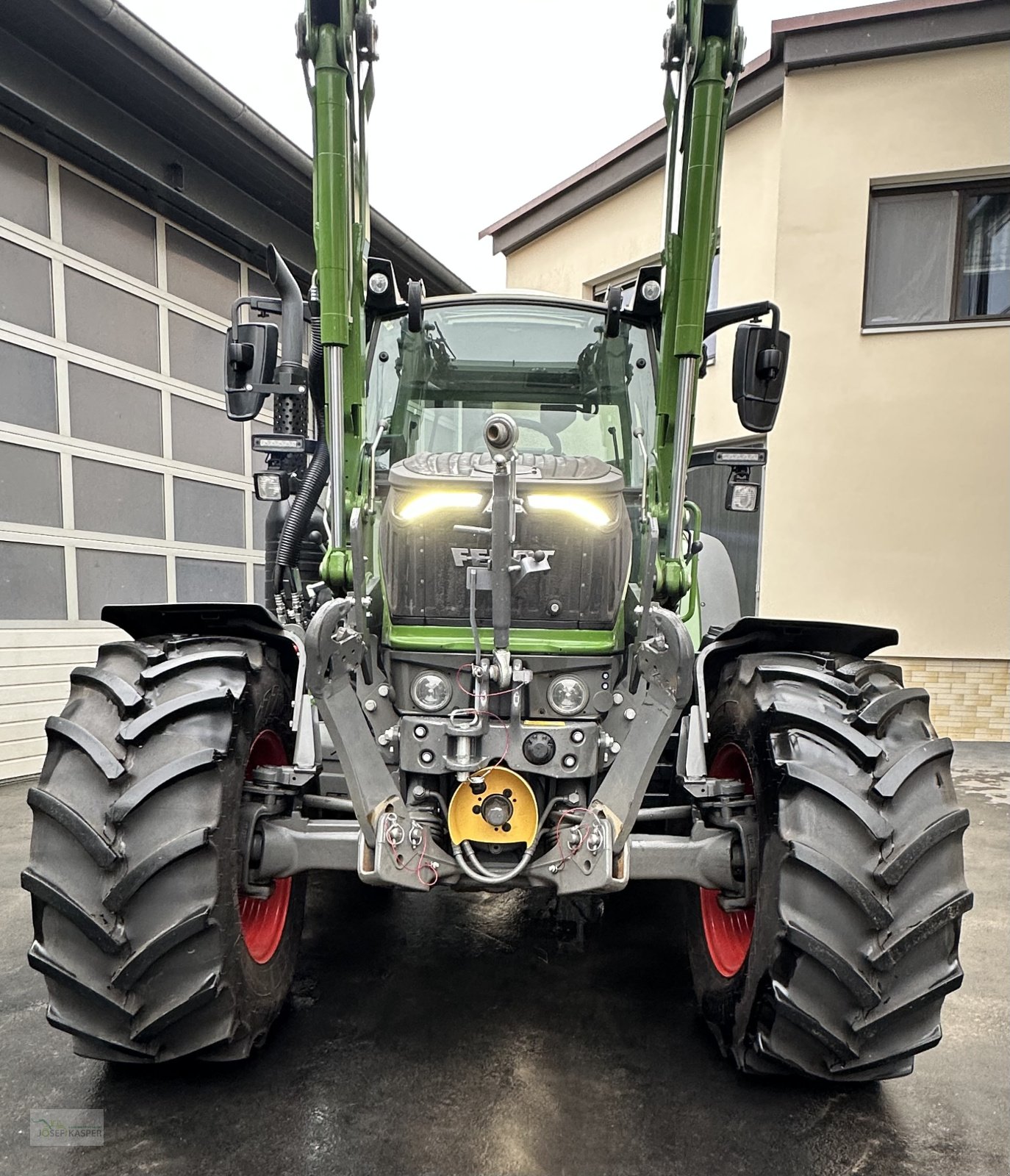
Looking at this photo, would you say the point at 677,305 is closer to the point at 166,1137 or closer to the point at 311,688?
the point at 311,688

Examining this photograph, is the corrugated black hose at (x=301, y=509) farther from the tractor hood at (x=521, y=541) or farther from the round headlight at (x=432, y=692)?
the round headlight at (x=432, y=692)

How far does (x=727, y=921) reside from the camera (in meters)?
2.37

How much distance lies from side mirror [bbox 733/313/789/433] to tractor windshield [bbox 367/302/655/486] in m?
0.37

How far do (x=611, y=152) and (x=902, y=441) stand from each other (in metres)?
4.87

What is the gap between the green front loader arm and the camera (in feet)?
7.55

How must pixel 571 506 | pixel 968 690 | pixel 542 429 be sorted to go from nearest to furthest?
pixel 571 506 → pixel 542 429 → pixel 968 690

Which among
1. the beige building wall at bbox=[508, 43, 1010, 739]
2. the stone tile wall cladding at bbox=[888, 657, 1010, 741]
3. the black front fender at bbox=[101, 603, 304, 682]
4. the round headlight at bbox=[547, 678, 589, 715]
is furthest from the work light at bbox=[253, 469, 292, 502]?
the stone tile wall cladding at bbox=[888, 657, 1010, 741]

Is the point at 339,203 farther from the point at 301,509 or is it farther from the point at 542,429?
the point at 301,509

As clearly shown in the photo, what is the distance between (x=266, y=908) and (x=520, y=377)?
2.08 m

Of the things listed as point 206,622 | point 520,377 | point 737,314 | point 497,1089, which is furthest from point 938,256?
point 497,1089

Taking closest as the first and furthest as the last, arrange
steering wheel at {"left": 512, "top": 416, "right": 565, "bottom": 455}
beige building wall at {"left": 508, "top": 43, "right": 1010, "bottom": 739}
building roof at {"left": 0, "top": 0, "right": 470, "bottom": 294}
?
1. steering wheel at {"left": 512, "top": 416, "right": 565, "bottom": 455}
2. building roof at {"left": 0, "top": 0, "right": 470, "bottom": 294}
3. beige building wall at {"left": 508, "top": 43, "right": 1010, "bottom": 739}

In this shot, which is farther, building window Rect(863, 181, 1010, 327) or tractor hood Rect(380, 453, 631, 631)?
building window Rect(863, 181, 1010, 327)

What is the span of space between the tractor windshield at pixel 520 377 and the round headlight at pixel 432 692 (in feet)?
3.77

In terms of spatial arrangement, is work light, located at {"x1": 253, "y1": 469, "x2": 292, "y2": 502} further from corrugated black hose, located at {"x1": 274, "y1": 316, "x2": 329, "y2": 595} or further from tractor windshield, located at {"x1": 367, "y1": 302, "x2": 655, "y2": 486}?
tractor windshield, located at {"x1": 367, "y1": 302, "x2": 655, "y2": 486}
